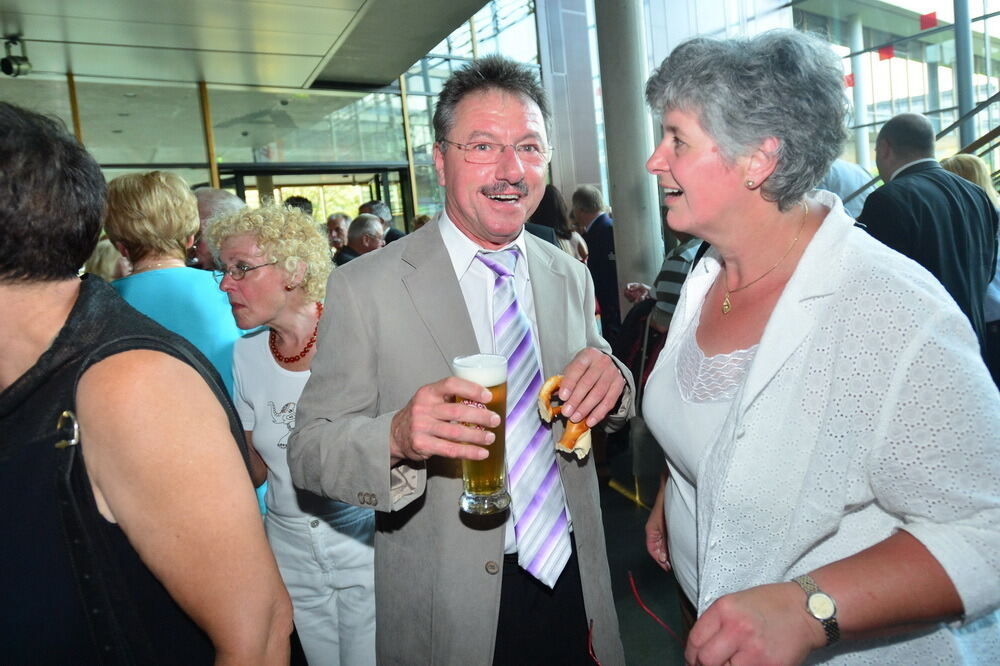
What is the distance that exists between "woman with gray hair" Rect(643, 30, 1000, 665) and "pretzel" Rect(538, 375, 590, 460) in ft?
0.77

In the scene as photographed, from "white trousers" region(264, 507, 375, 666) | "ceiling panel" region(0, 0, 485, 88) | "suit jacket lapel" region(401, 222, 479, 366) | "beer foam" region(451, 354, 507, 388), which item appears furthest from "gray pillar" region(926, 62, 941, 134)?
"beer foam" region(451, 354, 507, 388)

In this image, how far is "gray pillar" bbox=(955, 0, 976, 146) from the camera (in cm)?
802

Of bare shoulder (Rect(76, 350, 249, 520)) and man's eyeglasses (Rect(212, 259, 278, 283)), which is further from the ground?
man's eyeglasses (Rect(212, 259, 278, 283))

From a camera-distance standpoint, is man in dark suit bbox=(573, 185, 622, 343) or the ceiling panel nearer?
man in dark suit bbox=(573, 185, 622, 343)

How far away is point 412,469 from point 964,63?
983 centimetres

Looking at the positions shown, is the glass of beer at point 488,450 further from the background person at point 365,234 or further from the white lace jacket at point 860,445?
the background person at point 365,234

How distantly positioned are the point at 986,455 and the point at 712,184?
705mm

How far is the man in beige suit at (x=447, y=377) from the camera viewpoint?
1430 mm

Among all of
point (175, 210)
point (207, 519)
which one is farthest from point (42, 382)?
point (175, 210)

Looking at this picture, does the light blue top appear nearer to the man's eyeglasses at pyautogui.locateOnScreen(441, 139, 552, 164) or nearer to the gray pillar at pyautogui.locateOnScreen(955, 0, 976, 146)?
the man's eyeglasses at pyautogui.locateOnScreen(441, 139, 552, 164)

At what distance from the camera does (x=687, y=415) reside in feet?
4.76

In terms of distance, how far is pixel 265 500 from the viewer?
7.79ft

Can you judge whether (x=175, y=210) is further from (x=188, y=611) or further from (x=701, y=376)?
(x=701, y=376)

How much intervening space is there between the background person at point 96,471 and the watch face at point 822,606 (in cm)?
90
